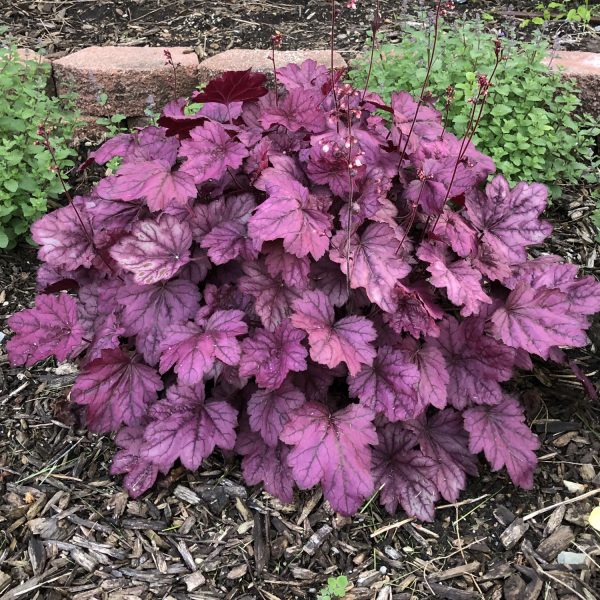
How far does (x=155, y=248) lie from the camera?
2.14 meters

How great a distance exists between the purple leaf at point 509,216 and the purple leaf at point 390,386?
0.58 meters

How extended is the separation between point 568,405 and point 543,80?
163cm

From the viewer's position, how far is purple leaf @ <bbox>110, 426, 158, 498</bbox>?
2.33 m

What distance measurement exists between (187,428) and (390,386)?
0.67 metres

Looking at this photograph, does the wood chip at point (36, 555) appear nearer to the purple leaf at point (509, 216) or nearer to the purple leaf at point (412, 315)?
the purple leaf at point (412, 315)

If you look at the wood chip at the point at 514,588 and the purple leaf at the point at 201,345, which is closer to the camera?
the purple leaf at the point at 201,345

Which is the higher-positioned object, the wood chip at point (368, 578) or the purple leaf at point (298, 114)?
the purple leaf at point (298, 114)

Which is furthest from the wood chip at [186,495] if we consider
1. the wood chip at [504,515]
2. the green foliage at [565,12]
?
the green foliage at [565,12]

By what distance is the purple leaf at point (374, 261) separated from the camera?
2.03 metres

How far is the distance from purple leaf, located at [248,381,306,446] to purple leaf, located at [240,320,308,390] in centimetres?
15

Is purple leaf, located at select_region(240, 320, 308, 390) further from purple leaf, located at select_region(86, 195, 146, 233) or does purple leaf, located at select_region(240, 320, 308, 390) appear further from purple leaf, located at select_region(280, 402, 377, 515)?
purple leaf, located at select_region(86, 195, 146, 233)

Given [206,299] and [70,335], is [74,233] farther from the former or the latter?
[206,299]

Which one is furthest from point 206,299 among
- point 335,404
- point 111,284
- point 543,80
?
point 543,80

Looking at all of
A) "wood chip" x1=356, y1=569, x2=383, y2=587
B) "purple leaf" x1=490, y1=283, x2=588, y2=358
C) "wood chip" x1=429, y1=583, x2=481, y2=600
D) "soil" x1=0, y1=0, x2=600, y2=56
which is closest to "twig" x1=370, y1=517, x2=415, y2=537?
"wood chip" x1=356, y1=569, x2=383, y2=587
